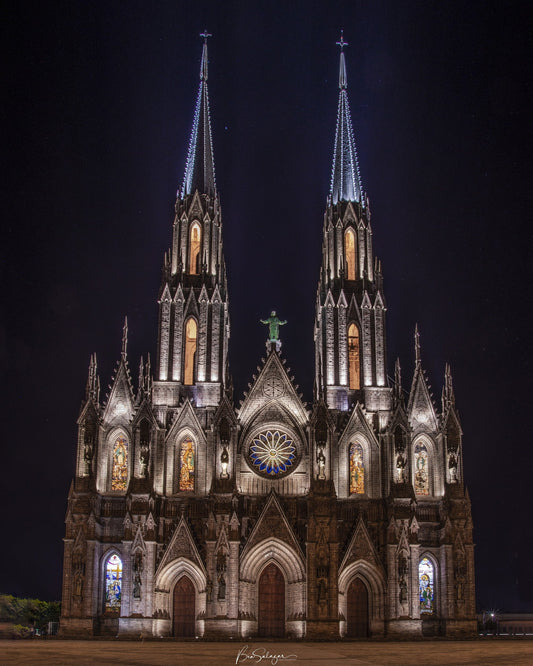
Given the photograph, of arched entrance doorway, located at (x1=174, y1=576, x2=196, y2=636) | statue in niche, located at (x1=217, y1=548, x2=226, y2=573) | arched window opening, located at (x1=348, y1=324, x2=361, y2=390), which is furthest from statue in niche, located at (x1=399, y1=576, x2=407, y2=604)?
arched window opening, located at (x1=348, y1=324, x2=361, y2=390)

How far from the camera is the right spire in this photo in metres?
63.2

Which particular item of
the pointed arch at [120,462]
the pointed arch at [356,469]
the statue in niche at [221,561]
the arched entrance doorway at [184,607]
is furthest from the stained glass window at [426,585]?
→ the pointed arch at [120,462]

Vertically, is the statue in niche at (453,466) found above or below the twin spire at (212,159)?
below

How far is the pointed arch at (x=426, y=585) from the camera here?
51.4 metres

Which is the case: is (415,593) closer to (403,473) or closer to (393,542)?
(393,542)

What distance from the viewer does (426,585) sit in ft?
171

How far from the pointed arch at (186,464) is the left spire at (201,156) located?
18.8 m

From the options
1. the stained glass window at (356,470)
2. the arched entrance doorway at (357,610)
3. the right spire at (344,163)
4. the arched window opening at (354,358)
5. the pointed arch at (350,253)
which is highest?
the right spire at (344,163)

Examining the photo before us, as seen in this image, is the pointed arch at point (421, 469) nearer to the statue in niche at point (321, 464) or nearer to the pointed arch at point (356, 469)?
the pointed arch at point (356, 469)

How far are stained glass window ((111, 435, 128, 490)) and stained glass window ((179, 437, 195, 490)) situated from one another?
3452 millimetres

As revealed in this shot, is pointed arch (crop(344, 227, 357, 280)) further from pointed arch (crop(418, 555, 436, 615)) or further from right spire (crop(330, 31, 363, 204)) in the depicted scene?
pointed arch (crop(418, 555, 436, 615))

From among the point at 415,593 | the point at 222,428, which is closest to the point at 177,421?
the point at 222,428

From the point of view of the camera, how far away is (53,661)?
84.2 ft

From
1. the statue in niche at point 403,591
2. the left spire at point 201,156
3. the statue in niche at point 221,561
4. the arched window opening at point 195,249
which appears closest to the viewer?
the statue in niche at point 221,561
